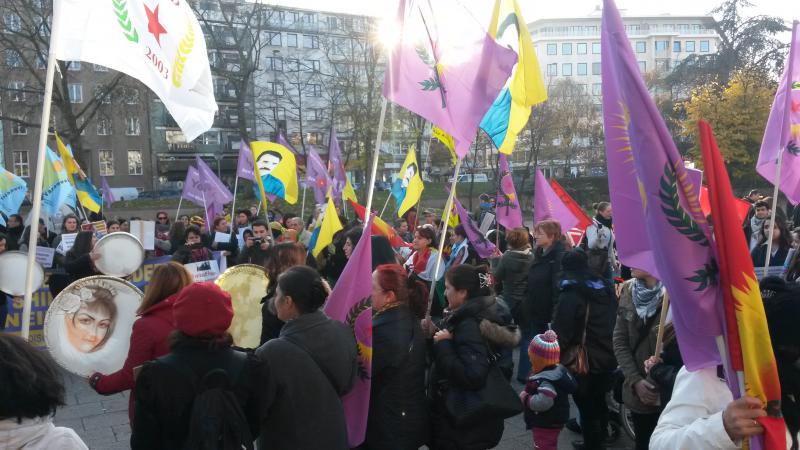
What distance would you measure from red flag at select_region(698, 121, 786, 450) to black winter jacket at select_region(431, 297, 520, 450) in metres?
1.94

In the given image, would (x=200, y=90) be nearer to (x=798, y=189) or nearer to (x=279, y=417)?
(x=279, y=417)

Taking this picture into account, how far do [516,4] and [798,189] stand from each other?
3.21 meters

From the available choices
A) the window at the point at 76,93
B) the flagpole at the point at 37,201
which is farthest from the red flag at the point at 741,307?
the window at the point at 76,93

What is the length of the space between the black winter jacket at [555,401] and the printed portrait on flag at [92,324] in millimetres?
2664

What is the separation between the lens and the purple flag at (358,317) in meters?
3.61

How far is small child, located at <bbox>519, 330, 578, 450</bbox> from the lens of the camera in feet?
14.0

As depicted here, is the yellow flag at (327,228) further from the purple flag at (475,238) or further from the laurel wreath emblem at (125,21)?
the laurel wreath emblem at (125,21)

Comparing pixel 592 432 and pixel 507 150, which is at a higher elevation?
pixel 507 150

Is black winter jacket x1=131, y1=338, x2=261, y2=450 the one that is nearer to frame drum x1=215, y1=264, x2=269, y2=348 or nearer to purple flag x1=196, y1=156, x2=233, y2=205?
frame drum x1=215, y1=264, x2=269, y2=348

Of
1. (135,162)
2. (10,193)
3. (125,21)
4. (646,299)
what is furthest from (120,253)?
(135,162)

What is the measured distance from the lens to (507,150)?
612 cm

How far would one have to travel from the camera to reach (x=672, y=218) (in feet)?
6.40

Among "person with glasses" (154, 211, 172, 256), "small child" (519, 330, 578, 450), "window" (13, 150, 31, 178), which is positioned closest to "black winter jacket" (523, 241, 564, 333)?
"small child" (519, 330, 578, 450)

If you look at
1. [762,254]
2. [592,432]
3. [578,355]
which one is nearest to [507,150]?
[578,355]
